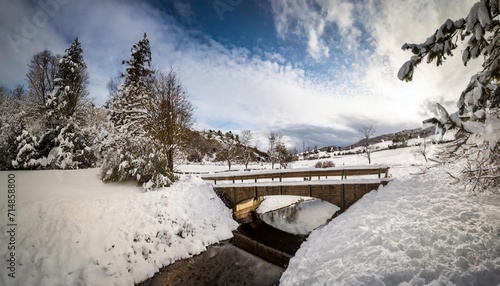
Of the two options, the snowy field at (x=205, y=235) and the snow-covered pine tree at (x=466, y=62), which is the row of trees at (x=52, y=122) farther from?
the snow-covered pine tree at (x=466, y=62)

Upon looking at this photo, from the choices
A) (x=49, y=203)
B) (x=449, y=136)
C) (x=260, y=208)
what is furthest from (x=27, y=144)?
(x=449, y=136)

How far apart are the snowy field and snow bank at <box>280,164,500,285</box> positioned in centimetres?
3

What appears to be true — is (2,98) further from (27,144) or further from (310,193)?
(310,193)

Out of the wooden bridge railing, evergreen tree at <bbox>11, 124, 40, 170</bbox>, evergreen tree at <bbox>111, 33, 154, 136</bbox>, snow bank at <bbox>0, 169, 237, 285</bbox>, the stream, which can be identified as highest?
evergreen tree at <bbox>111, 33, 154, 136</bbox>

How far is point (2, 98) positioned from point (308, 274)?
35030 mm

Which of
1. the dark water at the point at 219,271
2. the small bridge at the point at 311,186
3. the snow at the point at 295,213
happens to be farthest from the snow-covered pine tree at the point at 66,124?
the snow at the point at 295,213

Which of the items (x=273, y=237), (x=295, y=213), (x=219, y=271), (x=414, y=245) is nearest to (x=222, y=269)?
(x=219, y=271)

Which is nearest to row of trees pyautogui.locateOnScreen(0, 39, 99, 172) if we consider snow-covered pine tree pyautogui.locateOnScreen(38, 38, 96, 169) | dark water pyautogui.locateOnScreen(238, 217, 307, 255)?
snow-covered pine tree pyautogui.locateOnScreen(38, 38, 96, 169)

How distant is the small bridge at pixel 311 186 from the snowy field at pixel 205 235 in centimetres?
96

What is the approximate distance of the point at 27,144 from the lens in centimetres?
1622

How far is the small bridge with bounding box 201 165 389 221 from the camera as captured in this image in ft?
44.9

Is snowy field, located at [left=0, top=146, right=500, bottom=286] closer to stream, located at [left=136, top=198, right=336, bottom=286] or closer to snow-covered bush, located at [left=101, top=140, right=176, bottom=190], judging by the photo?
stream, located at [left=136, top=198, right=336, bottom=286]

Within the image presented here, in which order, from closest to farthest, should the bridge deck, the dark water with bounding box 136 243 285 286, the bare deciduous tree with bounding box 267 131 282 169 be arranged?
the dark water with bounding box 136 243 285 286
the bridge deck
the bare deciduous tree with bounding box 267 131 282 169

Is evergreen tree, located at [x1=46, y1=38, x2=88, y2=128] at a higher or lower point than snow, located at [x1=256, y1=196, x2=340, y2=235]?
higher
